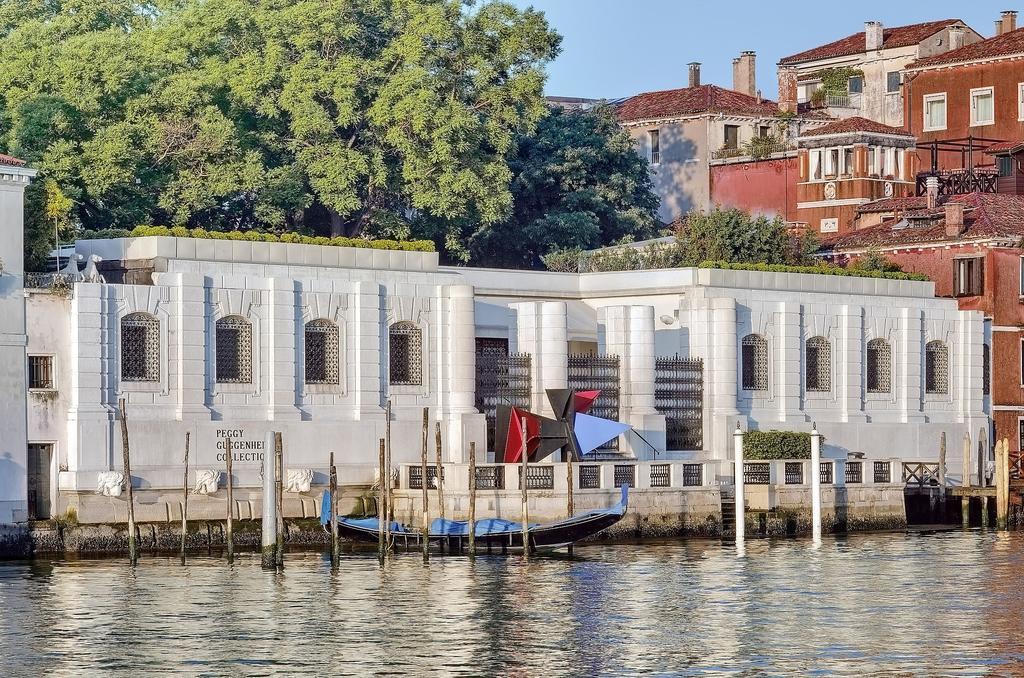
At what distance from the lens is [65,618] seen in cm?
4088

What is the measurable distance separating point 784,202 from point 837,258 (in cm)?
1192

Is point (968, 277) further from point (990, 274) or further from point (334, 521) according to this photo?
point (334, 521)

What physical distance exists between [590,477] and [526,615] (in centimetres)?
1387

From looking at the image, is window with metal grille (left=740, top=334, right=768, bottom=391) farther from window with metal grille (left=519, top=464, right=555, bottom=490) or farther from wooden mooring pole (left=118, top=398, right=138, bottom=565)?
wooden mooring pole (left=118, top=398, right=138, bottom=565)

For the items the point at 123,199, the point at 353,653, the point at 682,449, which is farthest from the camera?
the point at 123,199

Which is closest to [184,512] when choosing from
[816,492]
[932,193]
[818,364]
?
[816,492]

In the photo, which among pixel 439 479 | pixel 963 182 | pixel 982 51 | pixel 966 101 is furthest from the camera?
pixel 966 101

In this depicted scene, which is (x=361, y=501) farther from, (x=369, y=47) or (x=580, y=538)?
(x=369, y=47)

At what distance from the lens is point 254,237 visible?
185 feet

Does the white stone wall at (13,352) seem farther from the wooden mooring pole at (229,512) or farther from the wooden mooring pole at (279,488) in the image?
Result: the wooden mooring pole at (279,488)

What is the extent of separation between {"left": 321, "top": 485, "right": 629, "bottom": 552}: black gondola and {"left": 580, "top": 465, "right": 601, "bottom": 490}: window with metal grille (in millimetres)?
2835

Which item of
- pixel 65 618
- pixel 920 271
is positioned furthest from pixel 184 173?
pixel 65 618

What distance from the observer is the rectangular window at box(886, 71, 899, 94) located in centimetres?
9819

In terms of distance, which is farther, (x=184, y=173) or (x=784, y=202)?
(x=784, y=202)
